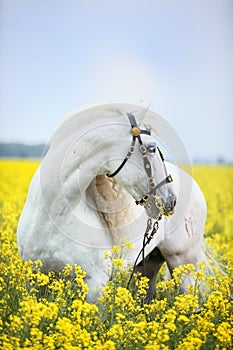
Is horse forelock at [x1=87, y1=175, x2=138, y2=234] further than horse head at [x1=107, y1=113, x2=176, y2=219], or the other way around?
horse forelock at [x1=87, y1=175, x2=138, y2=234]

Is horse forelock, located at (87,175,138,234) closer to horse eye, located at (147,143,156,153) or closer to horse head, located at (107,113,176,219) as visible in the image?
horse head, located at (107,113,176,219)

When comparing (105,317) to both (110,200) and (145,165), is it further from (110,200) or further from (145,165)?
(145,165)

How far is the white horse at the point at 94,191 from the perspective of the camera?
382cm

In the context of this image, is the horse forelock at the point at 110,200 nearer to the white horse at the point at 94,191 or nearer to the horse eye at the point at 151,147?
the white horse at the point at 94,191

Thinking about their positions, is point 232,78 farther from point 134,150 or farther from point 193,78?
point 134,150

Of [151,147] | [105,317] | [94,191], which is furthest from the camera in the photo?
[94,191]

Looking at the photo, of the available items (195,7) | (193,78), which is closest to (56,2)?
(195,7)

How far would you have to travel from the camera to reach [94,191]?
13.5 feet

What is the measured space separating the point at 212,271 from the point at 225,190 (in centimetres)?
1068

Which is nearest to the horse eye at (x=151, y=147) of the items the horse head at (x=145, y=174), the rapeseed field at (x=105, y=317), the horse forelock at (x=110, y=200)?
the horse head at (x=145, y=174)

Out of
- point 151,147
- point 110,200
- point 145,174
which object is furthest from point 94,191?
point 151,147

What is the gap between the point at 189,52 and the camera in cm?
955

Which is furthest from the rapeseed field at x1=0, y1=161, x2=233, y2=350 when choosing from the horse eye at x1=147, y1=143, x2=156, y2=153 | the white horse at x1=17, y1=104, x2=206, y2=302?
the horse eye at x1=147, y1=143, x2=156, y2=153

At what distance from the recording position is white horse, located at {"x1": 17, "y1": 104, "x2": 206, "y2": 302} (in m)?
3.82
